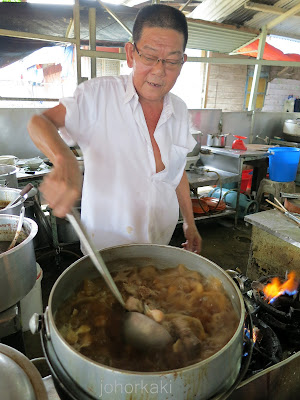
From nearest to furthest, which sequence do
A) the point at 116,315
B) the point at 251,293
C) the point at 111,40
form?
the point at 116,315 < the point at 251,293 < the point at 111,40

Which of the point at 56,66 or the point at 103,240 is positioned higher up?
the point at 56,66

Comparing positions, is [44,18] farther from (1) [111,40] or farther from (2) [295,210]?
(2) [295,210]

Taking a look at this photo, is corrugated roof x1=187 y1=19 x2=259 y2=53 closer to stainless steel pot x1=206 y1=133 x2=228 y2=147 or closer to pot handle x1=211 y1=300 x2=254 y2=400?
stainless steel pot x1=206 y1=133 x2=228 y2=147

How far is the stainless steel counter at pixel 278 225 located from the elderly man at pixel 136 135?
2.82 feet

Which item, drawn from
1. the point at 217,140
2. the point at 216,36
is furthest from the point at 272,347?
the point at 216,36

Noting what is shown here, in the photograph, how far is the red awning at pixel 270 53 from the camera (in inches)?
262

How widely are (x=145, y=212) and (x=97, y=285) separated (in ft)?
2.14

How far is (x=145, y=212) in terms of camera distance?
180 centimetres

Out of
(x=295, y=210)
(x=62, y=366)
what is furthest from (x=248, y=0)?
(x=62, y=366)

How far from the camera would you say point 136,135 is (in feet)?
5.57

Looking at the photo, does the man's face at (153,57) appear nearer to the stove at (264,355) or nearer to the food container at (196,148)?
the stove at (264,355)

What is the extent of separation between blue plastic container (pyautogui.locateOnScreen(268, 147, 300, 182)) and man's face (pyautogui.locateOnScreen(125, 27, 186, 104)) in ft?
14.2

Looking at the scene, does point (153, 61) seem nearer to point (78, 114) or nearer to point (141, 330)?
point (78, 114)

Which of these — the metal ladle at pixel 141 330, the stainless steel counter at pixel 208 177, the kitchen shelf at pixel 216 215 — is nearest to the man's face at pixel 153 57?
the metal ladle at pixel 141 330
